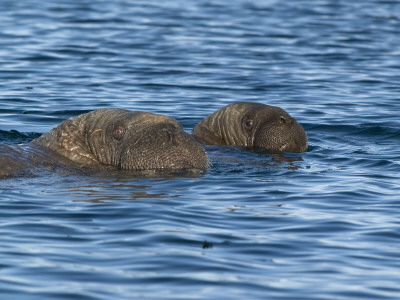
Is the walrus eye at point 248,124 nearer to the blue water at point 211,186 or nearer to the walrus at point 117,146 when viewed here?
the blue water at point 211,186

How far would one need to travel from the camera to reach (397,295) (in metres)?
8.42

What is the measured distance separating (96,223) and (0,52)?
16335mm

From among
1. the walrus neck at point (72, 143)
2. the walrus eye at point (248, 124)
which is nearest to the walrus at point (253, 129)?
the walrus eye at point (248, 124)

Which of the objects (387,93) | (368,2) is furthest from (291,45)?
(368,2)

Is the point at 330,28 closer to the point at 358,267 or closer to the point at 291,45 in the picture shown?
the point at 291,45

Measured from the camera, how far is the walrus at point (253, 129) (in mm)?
15828

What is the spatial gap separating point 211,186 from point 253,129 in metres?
4.05

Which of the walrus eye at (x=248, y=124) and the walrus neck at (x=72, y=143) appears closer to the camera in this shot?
the walrus neck at (x=72, y=143)

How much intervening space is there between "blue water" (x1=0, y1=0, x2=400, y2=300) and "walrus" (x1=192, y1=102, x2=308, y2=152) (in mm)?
485

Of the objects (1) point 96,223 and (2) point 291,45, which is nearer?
(1) point 96,223

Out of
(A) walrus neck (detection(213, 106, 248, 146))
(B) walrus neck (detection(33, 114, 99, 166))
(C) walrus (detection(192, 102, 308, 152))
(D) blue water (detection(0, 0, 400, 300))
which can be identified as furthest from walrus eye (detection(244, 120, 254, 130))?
(B) walrus neck (detection(33, 114, 99, 166))

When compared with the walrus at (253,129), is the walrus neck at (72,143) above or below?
above

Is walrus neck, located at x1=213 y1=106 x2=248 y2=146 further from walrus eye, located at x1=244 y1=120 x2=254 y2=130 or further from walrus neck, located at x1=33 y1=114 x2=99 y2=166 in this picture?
walrus neck, located at x1=33 y1=114 x2=99 y2=166

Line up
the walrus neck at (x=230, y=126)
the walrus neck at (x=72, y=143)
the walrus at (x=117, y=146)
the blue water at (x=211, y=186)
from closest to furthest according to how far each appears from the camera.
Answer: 1. the blue water at (x=211, y=186)
2. the walrus at (x=117, y=146)
3. the walrus neck at (x=72, y=143)
4. the walrus neck at (x=230, y=126)
